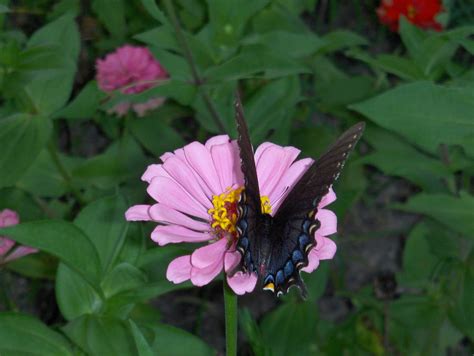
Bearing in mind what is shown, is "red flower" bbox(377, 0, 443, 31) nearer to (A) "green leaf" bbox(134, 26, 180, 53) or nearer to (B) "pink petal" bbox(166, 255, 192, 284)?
(A) "green leaf" bbox(134, 26, 180, 53)

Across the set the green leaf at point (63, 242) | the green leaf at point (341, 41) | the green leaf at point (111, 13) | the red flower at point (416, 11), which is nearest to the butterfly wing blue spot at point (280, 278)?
the green leaf at point (63, 242)

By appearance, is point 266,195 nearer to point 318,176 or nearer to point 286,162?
point 286,162

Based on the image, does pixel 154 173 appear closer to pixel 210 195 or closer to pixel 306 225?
pixel 210 195

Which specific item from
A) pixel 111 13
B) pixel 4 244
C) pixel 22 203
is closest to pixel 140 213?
pixel 4 244

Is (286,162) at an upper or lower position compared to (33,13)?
upper

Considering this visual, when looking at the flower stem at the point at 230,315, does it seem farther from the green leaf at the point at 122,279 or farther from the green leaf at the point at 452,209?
the green leaf at the point at 452,209

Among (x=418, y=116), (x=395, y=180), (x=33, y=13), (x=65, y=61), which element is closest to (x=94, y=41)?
(x=33, y=13)
